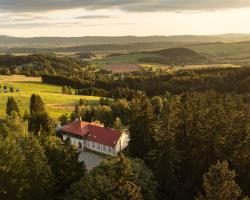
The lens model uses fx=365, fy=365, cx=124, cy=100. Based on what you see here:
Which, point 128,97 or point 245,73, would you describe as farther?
point 245,73

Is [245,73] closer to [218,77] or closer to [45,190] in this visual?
[218,77]

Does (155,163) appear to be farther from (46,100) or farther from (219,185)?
(46,100)

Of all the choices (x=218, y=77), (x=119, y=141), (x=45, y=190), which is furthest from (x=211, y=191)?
(x=218, y=77)

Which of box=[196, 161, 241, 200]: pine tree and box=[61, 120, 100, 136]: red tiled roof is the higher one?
box=[196, 161, 241, 200]: pine tree

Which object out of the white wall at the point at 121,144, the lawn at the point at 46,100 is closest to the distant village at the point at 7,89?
the lawn at the point at 46,100

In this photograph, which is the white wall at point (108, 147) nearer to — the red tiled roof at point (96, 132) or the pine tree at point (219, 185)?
the red tiled roof at point (96, 132)

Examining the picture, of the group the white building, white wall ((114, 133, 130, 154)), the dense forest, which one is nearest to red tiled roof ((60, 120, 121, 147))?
the white building

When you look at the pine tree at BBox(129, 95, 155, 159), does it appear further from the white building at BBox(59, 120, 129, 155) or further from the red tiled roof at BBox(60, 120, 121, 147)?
the red tiled roof at BBox(60, 120, 121, 147)
